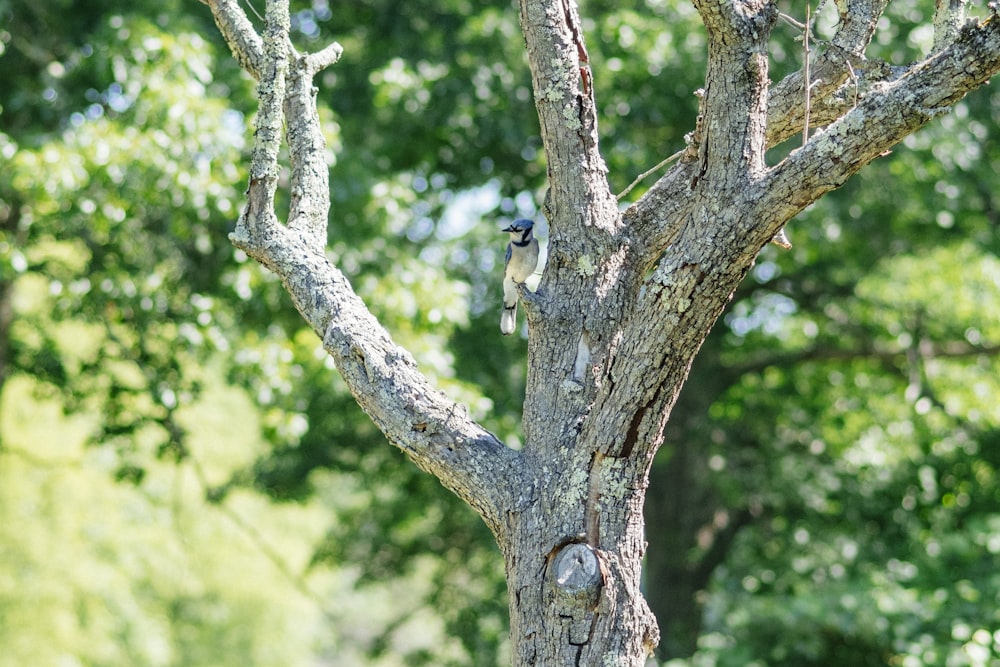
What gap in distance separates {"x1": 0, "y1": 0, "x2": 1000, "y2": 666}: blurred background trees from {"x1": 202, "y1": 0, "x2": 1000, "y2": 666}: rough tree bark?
3555 millimetres

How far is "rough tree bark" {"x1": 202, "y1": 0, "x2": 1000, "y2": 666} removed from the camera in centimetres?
260

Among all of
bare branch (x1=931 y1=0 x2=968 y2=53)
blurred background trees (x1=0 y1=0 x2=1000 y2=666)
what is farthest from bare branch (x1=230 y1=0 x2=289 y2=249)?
blurred background trees (x1=0 y1=0 x2=1000 y2=666)

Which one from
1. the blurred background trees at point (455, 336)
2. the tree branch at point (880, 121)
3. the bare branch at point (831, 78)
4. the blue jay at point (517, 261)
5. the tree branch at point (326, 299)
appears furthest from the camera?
the blurred background trees at point (455, 336)

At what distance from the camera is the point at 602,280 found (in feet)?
9.78

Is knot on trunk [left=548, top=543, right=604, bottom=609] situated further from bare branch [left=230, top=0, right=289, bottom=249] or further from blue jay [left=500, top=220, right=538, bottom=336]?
blue jay [left=500, top=220, right=538, bottom=336]

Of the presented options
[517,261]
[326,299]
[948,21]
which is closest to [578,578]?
[326,299]

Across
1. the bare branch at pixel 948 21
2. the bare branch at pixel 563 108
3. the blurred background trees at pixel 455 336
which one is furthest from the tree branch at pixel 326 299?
the blurred background trees at pixel 455 336

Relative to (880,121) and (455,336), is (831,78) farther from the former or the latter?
(455,336)

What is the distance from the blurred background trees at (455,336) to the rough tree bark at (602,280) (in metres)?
3.55

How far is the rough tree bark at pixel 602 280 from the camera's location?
103 inches

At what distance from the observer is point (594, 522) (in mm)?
2711

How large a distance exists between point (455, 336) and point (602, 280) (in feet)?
19.9

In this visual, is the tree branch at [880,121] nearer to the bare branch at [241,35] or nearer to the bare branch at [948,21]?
the bare branch at [948,21]

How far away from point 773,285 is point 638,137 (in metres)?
2.41
